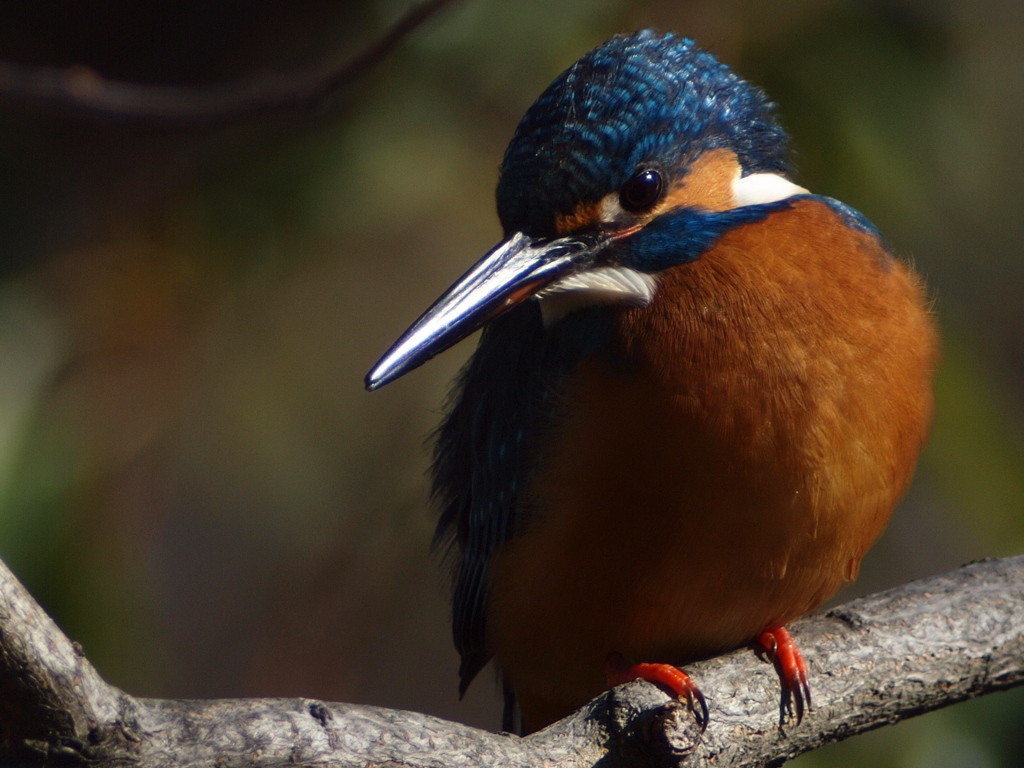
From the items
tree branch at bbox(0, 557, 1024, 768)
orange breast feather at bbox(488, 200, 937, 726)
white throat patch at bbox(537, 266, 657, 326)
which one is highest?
white throat patch at bbox(537, 266, 657, 326)

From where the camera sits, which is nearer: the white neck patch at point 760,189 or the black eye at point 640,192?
the black eye at point 640,192

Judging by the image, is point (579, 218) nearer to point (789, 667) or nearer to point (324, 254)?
point (789, 667)

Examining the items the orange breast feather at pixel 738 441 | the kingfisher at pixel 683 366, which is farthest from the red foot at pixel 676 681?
the orange breast feather at pixel 738 441

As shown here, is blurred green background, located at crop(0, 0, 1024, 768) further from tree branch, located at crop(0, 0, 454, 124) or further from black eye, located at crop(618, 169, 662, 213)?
black eye, located at crop(618, 169, 662, 213)

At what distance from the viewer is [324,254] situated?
3861mm

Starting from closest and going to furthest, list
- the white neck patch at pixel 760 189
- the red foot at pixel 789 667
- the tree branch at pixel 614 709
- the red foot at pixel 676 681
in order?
1. the tree branch at pixel 614 709
2. the red foot at pixel 676 681
3. the red foot at pixel 789 667
4. the white neck patch at pixel 760 189

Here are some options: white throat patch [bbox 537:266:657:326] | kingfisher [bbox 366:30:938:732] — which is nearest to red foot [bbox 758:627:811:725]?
kingfisher [bbox 366:30:938:732]

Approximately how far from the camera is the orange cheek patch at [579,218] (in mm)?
2273

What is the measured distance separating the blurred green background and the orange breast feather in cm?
97

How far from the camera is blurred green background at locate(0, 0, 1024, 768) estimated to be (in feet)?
10.7

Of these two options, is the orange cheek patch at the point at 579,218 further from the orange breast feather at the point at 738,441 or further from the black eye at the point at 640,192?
the orange breast feather at the point at 738,441

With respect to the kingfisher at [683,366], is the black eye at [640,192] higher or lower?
higher

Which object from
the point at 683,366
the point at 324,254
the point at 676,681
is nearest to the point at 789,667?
the point at 676,681

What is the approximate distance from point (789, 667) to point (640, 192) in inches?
37.9
